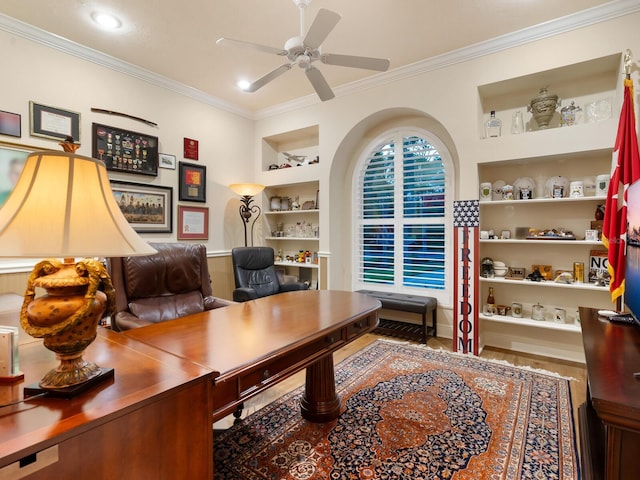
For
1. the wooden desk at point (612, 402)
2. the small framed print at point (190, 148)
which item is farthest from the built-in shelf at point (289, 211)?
the wooden desk at point (612, 402)

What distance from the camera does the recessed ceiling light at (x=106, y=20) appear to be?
8.98 ft

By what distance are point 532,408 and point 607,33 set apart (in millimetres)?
3045

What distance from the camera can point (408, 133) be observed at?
4129 millimetres

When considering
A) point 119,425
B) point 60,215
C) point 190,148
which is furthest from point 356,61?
point 190,148

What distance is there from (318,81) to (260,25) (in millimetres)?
869

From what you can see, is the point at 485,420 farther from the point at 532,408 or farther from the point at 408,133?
the point at 408,133

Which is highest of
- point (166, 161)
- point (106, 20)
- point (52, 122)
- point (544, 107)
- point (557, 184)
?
point (106, 20)

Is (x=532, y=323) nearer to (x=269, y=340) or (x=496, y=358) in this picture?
(x=496, y=358)

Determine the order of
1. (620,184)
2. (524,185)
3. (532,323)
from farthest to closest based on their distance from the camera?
(524,185) < (532,323) < (620,184)

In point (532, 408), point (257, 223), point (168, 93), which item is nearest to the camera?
point (532, 408)

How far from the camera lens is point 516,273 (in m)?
3.35

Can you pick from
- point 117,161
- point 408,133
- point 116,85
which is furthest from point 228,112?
point 408,133

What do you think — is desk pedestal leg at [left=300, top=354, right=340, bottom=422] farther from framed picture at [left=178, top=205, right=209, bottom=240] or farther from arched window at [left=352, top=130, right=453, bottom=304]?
framed picture at [left=178, top=205, right=209, bottom=240]

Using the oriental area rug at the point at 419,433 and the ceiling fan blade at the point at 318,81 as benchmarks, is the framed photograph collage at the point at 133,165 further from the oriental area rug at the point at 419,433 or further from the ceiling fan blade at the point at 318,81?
the oriental area rug at the point at 419,433
